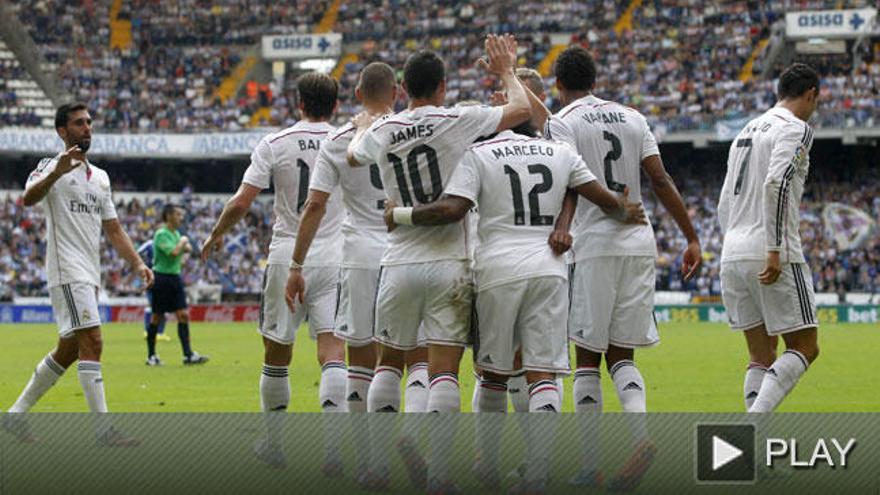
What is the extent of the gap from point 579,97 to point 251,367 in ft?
36.7

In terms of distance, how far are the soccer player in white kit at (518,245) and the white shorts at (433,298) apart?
0.28 feet

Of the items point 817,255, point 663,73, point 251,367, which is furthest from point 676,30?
point 251,367

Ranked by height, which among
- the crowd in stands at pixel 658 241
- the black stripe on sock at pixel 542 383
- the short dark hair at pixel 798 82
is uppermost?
the short dark hair at pixel 798 82

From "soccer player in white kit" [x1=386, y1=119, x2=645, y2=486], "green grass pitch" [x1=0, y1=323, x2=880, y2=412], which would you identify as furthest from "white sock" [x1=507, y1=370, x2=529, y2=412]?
"green grass pitch" [x1=0, y1=323, x2=880, y2=412]

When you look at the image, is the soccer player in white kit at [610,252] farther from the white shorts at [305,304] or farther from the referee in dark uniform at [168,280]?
the referee in dark uniform at [168,280]

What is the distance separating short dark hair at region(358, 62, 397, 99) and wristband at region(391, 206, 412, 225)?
107 centimetres

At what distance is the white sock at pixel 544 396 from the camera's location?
7230 millimetres

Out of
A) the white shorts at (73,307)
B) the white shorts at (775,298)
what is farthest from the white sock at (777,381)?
the white shorts at (73,307)

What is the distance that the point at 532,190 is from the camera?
7.38m

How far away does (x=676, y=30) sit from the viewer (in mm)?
50094

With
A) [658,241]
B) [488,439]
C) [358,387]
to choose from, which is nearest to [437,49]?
[658,241]

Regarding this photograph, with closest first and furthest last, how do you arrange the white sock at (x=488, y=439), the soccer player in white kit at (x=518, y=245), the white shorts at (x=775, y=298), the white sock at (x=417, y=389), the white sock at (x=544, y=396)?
the white sock at (x=488, y=439) < the white sock at (x=544, y=396) < the soccer player in white kit at (x=518, y=245) < the white sock at (x=417, y=389) < the white shorts at (x=775, y=298)

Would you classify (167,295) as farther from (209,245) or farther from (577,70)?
(577,70)

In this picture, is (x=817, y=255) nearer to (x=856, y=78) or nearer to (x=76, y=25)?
(x=856, y=78)
